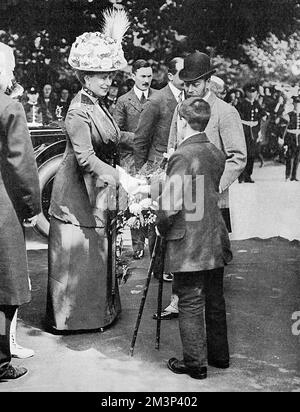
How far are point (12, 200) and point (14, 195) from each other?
0.03m

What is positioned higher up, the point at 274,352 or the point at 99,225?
the point at 99,225

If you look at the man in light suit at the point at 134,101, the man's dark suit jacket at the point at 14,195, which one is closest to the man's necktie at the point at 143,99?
the man in light suit at the point at 134,101

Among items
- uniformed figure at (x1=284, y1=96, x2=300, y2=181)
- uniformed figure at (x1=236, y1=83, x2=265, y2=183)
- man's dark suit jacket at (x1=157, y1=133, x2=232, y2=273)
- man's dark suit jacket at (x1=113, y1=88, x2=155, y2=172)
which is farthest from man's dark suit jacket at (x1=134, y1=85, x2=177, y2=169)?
uniformed figure at (x1=236, y1=83, x2=265, y2=183)

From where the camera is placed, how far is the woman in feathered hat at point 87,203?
395cm

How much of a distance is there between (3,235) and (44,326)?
1.09 m

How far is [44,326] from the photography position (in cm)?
423

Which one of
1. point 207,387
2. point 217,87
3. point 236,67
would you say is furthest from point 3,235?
point 236,67

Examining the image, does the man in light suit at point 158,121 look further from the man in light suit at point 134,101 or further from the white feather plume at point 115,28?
the white feather plume at point 115,28

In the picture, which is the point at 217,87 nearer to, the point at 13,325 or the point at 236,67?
the point at 236,67

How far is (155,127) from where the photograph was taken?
17.9 feet

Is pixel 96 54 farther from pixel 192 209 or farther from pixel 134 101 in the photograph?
pixel 134 101

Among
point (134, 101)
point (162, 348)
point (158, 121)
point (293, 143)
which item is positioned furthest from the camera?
point (293, 143)

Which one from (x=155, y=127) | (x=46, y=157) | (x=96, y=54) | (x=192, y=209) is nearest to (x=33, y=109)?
(x=46, y=157)
